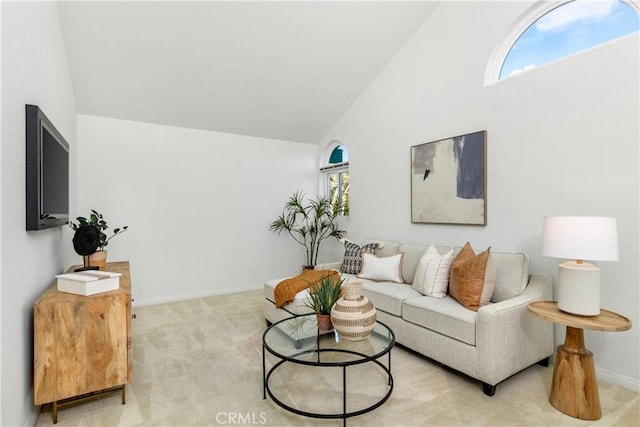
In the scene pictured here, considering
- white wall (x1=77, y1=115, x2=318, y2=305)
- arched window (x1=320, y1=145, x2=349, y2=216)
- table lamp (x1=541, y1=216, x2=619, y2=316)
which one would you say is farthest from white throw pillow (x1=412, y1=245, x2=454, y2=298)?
white wall (x1=77, y1=115, x2=318, y2=305)

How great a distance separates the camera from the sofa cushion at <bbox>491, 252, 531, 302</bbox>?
259 cm

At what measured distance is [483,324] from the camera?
7.16 ft

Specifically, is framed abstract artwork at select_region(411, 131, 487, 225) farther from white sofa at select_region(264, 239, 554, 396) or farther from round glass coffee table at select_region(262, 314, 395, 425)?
round glass coffee table at select_region(262, 314, 395, 425)

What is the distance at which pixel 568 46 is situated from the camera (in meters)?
2.67

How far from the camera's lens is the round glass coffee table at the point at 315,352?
76.1 inches

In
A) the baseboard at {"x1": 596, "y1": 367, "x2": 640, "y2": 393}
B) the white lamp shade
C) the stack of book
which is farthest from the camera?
the baseboard at {"x1": 596, "y1": 367, "x2": 640, "y2": 393}

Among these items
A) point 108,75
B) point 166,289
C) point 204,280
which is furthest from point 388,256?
point 108,75

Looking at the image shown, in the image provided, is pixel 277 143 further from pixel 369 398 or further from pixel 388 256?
pixel 369 398

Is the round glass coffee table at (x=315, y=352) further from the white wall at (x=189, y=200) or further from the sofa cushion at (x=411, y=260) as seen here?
the white wall at (x=189, y=200)

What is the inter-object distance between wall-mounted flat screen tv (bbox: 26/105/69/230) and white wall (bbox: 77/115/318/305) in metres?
1.70

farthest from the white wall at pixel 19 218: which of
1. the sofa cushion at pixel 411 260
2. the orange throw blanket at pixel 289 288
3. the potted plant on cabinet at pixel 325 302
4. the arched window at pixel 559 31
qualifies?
the arched window at pixel 559 31

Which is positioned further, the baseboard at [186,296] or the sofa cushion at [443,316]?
the baseboard at [186,296]

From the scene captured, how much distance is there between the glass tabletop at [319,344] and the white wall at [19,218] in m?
1.24

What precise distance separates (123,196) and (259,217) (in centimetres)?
182
